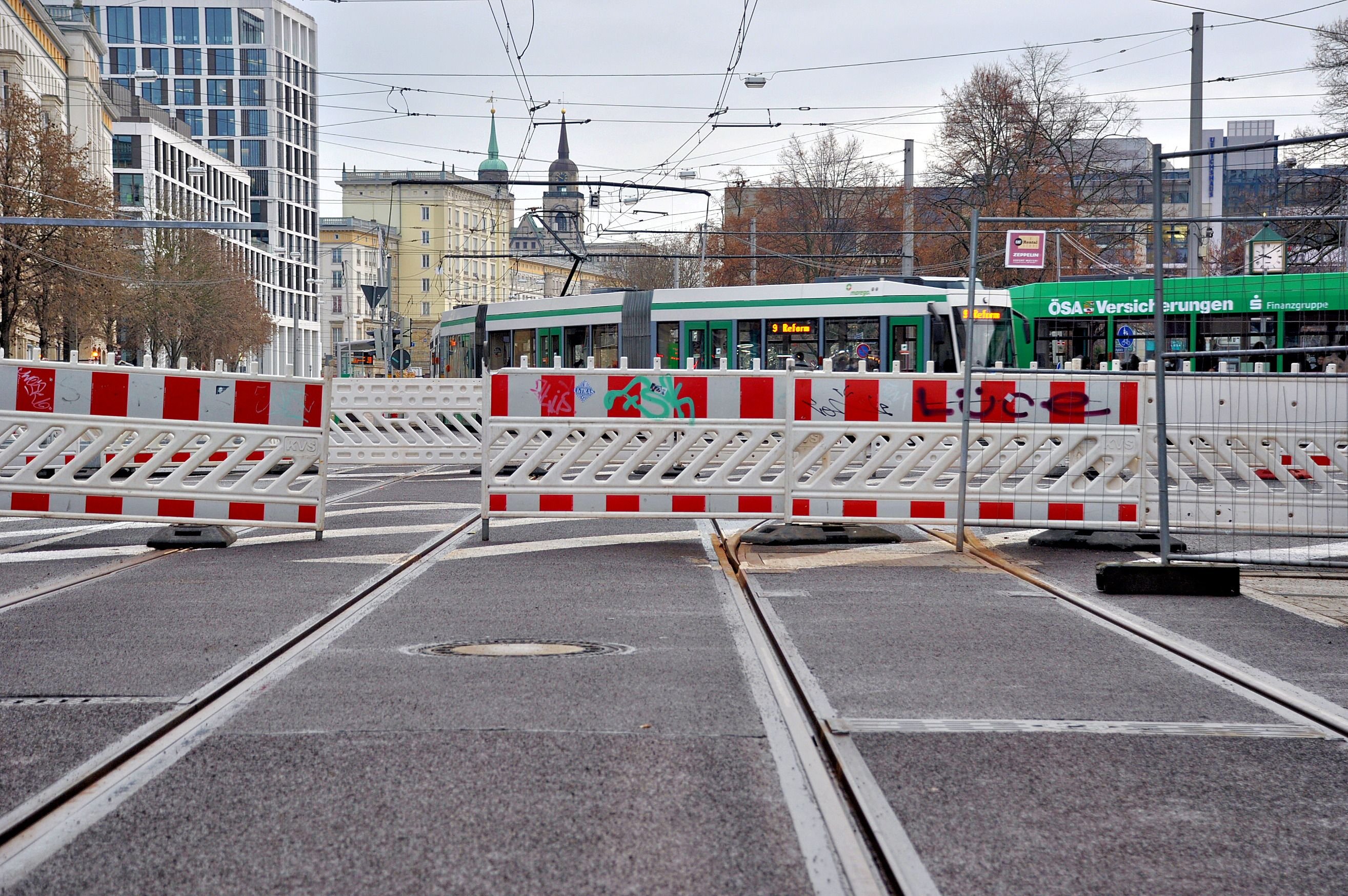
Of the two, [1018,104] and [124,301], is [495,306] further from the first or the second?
[1018,104]

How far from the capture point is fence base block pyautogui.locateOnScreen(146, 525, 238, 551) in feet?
38.1

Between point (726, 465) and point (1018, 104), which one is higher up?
point (1018, 104)

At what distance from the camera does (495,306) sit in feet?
110

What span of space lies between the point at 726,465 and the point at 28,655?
624 cm

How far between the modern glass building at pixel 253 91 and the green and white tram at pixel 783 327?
7016cm

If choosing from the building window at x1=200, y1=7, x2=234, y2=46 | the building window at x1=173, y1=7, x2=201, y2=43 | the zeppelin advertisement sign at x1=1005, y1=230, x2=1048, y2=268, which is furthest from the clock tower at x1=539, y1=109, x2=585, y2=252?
the building window at x1=173, y1=7, x2=201, y2=43

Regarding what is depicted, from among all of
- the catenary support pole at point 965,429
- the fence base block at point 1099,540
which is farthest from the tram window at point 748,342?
the catenary support pole at point 965,429

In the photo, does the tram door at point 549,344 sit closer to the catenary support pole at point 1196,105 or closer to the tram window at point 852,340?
the tram window at point 852,340

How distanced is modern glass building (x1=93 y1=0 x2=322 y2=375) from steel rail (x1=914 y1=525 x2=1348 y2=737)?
91.2m

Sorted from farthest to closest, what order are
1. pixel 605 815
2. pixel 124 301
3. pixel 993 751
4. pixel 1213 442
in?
pixel 124 301 < pixel 1213 442 < pixel 993 751 < pixel 605 815

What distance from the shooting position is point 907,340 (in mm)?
27234

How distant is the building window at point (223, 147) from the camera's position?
10762 cm

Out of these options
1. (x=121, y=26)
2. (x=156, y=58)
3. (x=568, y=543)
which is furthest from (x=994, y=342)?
(x=121, y=26)

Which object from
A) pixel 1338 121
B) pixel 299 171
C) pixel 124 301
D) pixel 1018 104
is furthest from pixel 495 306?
pixel 299 171
